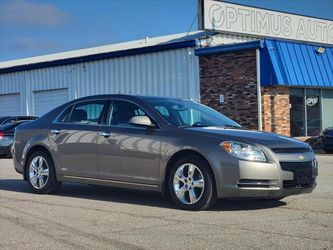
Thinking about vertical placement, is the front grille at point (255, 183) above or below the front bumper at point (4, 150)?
below

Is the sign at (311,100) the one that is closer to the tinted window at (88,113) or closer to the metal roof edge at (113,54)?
the metal roof edge at (113,54)

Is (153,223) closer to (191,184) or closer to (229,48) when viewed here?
(191,184)

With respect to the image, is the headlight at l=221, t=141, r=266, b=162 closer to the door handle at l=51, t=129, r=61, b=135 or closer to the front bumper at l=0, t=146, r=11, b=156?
the door handle at l=51, t=129, r=61, b=135

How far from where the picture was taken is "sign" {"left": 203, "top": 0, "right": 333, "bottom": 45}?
23.9 metres

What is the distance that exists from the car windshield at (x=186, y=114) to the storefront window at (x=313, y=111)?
15.4 meters

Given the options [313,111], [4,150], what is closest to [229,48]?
[313,111]

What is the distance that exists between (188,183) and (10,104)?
87.1 feet

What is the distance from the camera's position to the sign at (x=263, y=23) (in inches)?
942

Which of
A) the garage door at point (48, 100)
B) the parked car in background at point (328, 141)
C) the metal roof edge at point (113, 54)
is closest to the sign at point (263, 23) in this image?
the metal roof edge at point (113, 54)

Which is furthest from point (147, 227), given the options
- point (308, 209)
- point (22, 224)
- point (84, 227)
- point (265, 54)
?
point (265, 54)

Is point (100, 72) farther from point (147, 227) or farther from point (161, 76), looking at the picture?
point (147, 227)

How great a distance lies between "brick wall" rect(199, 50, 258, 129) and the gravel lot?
41.3 ft

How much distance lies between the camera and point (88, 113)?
921cm

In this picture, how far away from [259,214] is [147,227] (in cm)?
162
